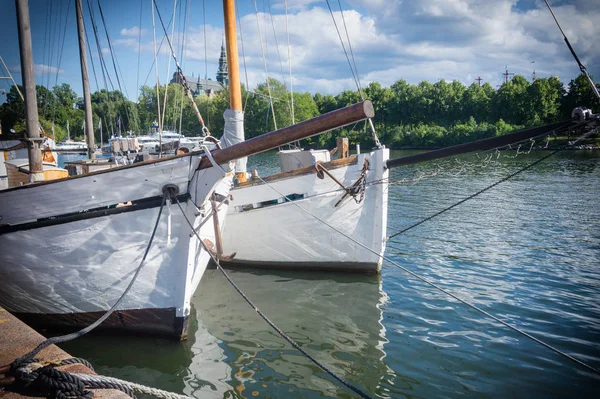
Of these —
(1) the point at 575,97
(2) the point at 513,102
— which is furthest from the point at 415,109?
(1) the point at 575,97

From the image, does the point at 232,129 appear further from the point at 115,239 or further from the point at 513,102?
the point at 513,102

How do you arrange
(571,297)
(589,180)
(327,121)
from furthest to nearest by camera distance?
1. (589,180)
2. (571,297)
3. (327,121)

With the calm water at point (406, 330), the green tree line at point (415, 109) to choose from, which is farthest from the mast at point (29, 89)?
the green tree line at point (415, 109)

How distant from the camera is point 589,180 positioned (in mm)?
20578

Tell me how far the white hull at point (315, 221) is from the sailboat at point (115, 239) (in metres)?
3.07

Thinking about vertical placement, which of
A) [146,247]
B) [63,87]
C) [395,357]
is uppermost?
[63,87]

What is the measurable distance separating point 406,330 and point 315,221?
3213 millimetres

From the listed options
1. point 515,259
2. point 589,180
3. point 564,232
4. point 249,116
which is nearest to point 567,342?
point 515,259

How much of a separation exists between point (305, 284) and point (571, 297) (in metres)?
5.21

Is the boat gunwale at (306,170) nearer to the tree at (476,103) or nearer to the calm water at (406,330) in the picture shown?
the calm water at (406,330)

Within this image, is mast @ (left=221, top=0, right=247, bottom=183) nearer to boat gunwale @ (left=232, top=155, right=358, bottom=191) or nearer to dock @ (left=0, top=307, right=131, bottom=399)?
boat gunwale @ (left=232, top=155, right=358, bottom=191)

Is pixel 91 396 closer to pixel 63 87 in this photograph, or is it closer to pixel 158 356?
pixel 158 356

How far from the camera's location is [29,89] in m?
6.51

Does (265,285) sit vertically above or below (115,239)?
below
